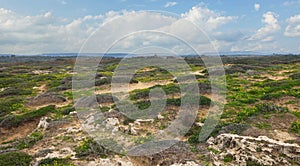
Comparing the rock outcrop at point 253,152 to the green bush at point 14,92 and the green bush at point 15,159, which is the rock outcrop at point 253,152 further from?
the green bush at point 14,92

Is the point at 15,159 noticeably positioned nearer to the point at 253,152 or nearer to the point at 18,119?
the point at 18,119

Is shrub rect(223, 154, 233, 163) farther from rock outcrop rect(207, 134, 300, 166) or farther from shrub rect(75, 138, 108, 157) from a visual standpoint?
shrub rect(75, 138, 108, 157)

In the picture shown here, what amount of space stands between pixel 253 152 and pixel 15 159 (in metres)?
10.1

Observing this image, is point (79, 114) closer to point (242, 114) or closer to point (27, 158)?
point (27, 158)

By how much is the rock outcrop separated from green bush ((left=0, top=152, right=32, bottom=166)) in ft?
26.2

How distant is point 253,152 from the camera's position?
11.5 meters

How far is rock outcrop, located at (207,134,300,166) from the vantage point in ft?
35.9

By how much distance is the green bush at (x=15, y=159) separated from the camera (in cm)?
1121

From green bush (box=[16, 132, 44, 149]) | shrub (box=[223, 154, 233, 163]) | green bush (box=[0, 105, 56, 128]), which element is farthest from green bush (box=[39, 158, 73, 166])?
green bush (box=[0, 105, 56, 128])

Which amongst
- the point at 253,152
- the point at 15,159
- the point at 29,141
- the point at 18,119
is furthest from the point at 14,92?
the point at 253,152

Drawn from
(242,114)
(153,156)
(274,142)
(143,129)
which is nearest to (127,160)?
(153,156)

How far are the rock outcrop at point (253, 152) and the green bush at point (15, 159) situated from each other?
799 centimetres

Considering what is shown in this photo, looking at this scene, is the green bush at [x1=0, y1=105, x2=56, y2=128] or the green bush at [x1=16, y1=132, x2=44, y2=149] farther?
the green bush at [x1=0, y1=105, x2=56, y2=128]

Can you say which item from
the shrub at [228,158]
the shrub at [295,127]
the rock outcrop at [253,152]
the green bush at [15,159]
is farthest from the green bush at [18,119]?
the shrub at [295,127]
